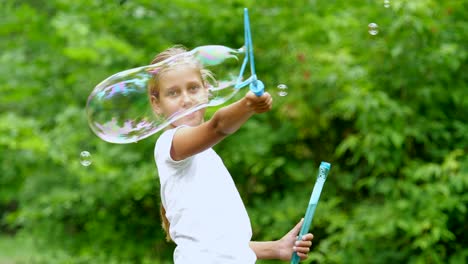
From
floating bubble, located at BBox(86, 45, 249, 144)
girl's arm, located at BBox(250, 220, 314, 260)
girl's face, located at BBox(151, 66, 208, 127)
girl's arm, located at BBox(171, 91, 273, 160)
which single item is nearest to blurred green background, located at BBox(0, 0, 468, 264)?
girl's arm, located at BBox(250, 220, 314, 260)

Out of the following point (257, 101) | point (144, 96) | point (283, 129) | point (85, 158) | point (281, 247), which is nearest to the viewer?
point (257, 101)

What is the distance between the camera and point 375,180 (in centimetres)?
480

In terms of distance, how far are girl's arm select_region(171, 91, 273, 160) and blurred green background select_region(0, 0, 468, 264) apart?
261cm

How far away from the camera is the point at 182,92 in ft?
7.24

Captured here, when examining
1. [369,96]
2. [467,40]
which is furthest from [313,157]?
[467,40]

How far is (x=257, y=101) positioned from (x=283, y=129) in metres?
3.41

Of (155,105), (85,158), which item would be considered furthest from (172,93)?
(85,158)

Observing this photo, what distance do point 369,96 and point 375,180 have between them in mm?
549

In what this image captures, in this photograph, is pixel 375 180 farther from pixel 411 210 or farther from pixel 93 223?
pixel 93 223

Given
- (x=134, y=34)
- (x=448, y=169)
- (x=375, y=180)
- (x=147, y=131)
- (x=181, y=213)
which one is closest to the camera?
(x=181, y=213)

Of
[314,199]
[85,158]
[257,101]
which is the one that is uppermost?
[257,101]

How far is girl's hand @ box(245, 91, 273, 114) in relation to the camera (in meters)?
1.88

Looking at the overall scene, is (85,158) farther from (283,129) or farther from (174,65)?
(283,129)

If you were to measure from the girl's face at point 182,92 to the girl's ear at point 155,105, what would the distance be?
5cm
